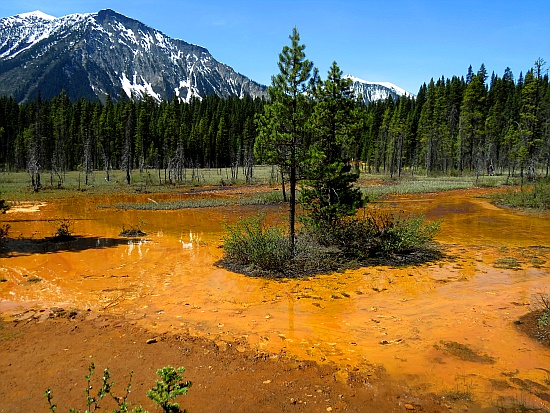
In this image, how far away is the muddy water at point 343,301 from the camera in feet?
21.0

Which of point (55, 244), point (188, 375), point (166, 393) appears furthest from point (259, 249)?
point (55, 244)

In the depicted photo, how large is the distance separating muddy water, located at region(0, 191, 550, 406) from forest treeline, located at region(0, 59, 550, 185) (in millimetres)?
47739

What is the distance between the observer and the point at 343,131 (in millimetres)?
15250

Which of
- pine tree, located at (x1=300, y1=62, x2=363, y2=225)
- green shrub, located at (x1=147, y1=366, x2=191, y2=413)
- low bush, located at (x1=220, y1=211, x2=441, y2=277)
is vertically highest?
pine tree, located at (x1=300, y1=62, x2=363, y2=225)

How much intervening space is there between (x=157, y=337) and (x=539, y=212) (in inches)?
1160

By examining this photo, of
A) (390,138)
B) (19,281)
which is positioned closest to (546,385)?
(19,281)

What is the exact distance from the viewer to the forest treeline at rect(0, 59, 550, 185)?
6475 centimetres

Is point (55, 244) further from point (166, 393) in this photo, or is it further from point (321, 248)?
point (166, 393)

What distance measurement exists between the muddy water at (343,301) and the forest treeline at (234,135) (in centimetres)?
4774

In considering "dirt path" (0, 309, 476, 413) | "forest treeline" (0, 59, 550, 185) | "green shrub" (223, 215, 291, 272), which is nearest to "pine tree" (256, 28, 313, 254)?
"green shrub" (223, 215, 291, 272)

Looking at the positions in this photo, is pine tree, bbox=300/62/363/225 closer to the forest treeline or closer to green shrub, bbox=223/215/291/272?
green shrub, bbox=223/215/291/272

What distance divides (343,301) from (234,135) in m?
87.5

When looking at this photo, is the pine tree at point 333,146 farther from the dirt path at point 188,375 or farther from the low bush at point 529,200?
the low bush at point 529,200

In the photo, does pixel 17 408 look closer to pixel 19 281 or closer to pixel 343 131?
pixel 19 281
